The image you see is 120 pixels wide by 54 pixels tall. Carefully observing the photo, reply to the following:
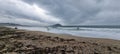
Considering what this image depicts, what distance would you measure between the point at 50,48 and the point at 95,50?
2.69m

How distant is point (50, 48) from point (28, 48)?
1.30 metres

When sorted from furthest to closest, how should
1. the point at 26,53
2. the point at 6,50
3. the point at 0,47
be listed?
1. the point at 0,47
2. the point at 6,50
3. the point at 26,53

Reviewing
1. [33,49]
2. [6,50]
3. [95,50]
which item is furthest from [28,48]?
[95,50]

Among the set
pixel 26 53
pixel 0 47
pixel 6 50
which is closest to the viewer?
pixel 26 53

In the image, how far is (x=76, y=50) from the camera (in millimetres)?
9672

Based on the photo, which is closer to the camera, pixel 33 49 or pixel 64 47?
pixel 33 49

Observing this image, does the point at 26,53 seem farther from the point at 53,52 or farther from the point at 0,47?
the point at 0,47

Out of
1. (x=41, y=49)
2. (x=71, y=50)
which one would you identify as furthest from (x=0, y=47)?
(x=71, y=50)

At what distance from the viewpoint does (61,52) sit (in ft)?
30.2

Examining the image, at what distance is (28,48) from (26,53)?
94 cm

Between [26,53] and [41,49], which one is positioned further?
[41,49]

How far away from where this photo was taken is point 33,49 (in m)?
9.52

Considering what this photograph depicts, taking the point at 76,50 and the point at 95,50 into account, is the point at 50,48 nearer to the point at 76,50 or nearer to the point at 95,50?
the point at 76,50

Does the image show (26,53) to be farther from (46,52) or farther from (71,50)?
(71,50)
